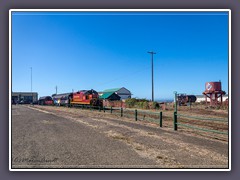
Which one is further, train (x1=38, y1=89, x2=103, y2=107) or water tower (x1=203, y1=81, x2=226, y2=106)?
train (x1=38, y1=89, x2=103, y2=107)

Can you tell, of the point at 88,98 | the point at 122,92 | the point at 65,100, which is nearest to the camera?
the point at 88,98

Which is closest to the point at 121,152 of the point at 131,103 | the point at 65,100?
the point at 131,103

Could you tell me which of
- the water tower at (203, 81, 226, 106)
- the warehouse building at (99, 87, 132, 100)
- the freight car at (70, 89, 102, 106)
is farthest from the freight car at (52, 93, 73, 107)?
the water tower at (203, 81, 226, 106)

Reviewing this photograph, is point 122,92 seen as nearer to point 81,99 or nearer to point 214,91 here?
point 81,99

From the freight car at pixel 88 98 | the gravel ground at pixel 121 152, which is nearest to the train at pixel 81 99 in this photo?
the freight car at pixel 88 98

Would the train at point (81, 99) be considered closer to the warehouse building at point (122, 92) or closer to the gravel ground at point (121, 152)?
the warehouse building at point (122, 92)

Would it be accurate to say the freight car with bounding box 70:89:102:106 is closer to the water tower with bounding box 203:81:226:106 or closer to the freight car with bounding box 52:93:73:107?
the freight car with bounding box 52:93:73:107

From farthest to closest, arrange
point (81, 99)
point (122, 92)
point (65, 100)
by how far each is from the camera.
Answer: point (122, 92), point (65, 100), point (81, 99)

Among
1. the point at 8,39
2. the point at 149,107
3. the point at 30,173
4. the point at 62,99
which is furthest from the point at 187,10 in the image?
the point at 62,99

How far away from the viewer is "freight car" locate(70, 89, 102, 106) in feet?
137

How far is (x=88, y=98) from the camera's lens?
43094 mm

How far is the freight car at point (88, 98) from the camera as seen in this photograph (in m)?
41.7

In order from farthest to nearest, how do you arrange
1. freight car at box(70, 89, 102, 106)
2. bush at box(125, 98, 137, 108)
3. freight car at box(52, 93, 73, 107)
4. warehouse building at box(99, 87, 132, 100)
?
warehouse building at box(99, 87, 132, 100), freight car at box(52, 93, 73, 107), bush at box(125, 98, 137, 108), freight car at box(70, 89, 102, 106)
